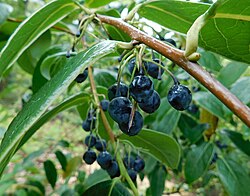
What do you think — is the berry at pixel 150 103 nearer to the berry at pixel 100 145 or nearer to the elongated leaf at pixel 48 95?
the elongated leaf at pixel 48 95

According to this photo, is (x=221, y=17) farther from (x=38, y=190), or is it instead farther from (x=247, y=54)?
(x=38, y=190)

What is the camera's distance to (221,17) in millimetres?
646

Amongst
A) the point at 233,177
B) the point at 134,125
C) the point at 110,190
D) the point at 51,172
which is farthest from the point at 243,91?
the point at 51,172

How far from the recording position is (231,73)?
1386mm

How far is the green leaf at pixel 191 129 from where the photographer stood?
5.13ft

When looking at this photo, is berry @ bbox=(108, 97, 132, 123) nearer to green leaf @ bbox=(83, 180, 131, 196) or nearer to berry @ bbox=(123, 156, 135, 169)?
green leaf @ bbox=(83, 180, 131, 196)

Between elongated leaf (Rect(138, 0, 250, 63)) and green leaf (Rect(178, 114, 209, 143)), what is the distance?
791 mm

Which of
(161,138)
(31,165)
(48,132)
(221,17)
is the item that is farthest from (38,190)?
(48,132)

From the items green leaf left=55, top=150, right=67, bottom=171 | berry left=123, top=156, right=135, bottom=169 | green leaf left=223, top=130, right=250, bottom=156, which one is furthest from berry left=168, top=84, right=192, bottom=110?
green leaf left=55, top=150, right=67, bottom=171

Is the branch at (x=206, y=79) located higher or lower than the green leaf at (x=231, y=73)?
higher

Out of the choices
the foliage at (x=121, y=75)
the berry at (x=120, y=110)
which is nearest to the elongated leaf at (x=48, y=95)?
the foliage at (x=121, y=75)

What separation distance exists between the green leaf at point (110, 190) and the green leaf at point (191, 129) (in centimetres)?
71

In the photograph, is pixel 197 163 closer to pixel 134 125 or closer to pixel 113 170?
pixel 113 170

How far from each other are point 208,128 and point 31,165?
1.05 m
